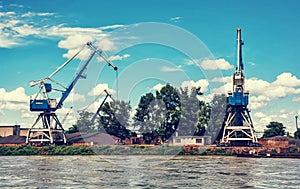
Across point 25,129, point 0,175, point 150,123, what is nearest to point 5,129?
point 25,129

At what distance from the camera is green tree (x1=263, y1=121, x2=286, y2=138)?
277 feet

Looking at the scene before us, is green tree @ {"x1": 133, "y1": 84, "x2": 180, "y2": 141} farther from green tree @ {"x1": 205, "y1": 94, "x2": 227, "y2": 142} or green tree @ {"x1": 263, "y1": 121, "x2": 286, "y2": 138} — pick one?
green tree @ {"x1": 263, "y1": 121, "x2": 286, "y2": 138}

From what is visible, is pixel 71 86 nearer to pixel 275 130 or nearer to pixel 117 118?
pixel 117 118

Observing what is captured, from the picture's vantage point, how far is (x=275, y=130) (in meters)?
84.7

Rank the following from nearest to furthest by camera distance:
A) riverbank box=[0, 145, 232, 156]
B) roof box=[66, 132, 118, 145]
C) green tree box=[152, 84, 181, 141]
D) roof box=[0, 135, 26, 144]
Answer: riverbank box=[0, 145, 232, 156] < green tree box=[152, 84, 181, 141] < roof box=[66, 132, 118, 145] < roof box=[0, 135, 26, 144]

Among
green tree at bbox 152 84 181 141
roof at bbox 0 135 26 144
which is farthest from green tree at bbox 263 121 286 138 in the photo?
roof at bbox 0 135 26 144

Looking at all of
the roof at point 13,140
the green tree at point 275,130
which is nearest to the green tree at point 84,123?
the roof at point 13,140

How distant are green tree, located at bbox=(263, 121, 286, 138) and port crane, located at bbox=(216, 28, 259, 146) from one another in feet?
48.3

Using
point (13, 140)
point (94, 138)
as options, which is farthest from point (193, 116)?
point (13, 140)

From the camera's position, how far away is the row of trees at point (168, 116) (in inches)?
2879

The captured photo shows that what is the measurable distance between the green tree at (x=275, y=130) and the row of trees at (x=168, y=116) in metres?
14.1

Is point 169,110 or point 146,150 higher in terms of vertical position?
point 169,110

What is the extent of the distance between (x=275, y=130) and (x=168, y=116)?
2412 centimetres

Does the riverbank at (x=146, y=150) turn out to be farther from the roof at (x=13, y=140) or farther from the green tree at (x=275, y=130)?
the green tree at (x=275, y=130)
